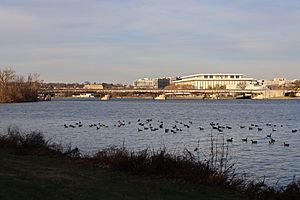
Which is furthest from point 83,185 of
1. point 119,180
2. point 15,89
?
point 15,89

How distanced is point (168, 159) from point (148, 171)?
0.95m

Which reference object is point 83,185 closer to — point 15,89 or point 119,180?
point 119,180

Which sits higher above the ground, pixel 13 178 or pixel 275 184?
pixel 13 178

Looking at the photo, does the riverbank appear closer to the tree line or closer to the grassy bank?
the grassy bank

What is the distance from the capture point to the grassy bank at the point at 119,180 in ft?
45.1

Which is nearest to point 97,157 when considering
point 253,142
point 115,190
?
point 115,190

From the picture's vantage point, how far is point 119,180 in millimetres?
16562

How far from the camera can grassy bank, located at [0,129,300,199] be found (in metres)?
13.8

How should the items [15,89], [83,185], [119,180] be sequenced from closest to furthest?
[83,185], [119,180], [15,89]

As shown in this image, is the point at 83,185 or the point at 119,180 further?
the point at 119,180

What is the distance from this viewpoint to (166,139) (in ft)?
146

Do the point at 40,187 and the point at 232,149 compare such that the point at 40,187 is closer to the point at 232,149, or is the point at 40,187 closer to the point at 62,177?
the point at 62,177

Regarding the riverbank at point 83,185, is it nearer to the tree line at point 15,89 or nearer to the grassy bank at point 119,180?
the grassy bank at point 119,180

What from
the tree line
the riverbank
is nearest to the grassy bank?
the riverbank
